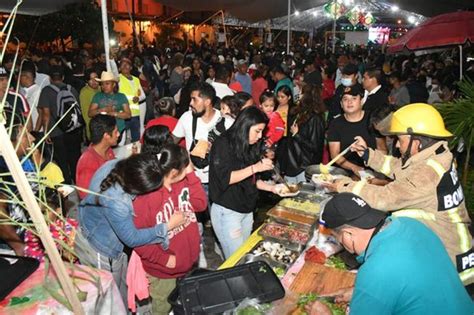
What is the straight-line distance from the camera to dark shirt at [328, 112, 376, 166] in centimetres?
427

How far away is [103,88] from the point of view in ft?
18.5

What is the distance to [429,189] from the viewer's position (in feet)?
8.20

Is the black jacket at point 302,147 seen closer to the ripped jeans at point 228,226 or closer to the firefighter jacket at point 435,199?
the ripped jeans at point 228,226

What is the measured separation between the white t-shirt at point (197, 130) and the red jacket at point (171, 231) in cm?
114

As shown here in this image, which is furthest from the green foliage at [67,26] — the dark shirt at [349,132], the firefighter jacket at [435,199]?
the firefighter jacket at [435,199]

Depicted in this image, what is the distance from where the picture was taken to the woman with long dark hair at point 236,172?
3279 mm

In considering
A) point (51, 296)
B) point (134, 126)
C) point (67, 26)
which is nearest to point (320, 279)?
point (51, 296)

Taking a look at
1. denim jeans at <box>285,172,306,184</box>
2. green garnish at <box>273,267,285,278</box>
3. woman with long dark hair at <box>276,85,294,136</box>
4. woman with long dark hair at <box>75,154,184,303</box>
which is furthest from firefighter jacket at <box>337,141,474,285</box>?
woman with long dark hair at <box>276,85,294,136</box>

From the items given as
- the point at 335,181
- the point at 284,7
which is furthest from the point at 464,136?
the point at 284,7

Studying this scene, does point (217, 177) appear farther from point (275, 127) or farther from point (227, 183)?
point (275, 127)

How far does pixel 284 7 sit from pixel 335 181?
1387 cm

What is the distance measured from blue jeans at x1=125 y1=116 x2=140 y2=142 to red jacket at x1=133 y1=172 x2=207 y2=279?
3.72 meters

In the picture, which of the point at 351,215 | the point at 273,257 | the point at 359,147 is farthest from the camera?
the point at 359,147

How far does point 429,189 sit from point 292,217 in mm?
1258
